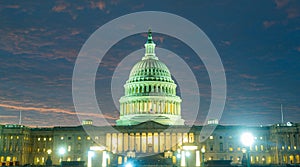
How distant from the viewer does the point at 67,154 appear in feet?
400

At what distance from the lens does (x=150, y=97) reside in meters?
136

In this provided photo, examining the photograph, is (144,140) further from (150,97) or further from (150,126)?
(150,97)

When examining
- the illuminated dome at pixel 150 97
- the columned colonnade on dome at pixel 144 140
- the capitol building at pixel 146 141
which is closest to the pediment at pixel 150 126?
the capitol building at pixel 146 141

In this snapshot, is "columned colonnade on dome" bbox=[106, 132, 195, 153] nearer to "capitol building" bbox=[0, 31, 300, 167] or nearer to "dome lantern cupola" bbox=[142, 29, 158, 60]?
"capitol building" bbox=[0, 31, 300, 167]

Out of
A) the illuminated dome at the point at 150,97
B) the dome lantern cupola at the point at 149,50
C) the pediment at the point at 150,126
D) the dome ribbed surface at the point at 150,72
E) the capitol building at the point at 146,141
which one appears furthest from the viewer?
the dome lantern cupola at the point at 149,50

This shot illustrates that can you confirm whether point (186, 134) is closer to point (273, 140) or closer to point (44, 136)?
point (273, 140)

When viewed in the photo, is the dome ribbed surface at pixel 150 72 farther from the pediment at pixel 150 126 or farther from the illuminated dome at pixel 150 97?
the pediment at pixel 150 126

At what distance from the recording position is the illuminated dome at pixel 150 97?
13501cm

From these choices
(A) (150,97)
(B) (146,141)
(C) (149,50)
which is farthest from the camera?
(C) (149,50)

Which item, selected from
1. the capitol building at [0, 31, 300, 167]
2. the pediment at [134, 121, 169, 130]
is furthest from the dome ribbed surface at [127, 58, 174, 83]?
the pediment at [134, 121, 169, 130]

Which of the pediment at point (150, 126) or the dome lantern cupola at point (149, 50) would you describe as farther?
the dome lantern cupola at point (149, 50)

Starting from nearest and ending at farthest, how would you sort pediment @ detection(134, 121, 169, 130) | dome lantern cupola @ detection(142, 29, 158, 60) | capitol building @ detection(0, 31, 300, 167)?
capitol building @ detection(0, 31, 300, 167), pediment @ detection(134, 121, 169, 130), dome lantern cupola @ detection(142, 29, 158, 60)

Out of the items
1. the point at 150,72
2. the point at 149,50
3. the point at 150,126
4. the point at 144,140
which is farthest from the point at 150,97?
the point at 149,50

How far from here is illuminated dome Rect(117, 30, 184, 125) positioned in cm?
13501
